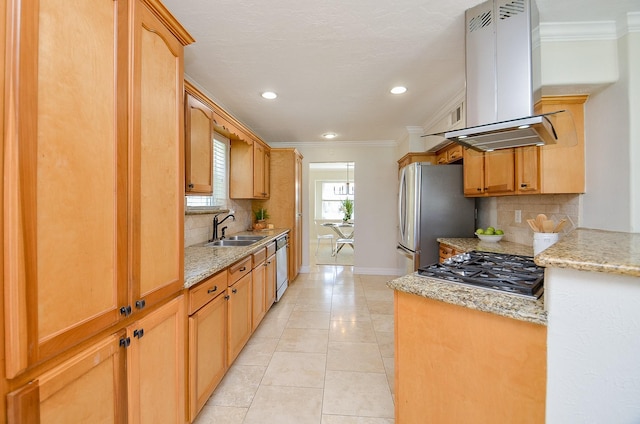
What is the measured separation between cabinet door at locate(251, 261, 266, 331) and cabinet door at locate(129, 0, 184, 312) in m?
1.25

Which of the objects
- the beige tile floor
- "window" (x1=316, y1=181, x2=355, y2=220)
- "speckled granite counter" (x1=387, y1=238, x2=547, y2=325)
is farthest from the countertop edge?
"window" (x1=316, y1=181, x2=355, y2=220)

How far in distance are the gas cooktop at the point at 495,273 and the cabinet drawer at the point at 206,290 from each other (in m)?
1.24

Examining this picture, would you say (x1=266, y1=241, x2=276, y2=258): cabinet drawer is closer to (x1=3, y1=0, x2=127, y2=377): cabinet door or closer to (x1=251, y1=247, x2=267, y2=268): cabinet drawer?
(x1=251, y1=247, x2=267, y2=268): cabinet drawer

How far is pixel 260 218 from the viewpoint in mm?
4363

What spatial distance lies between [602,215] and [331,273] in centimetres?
385

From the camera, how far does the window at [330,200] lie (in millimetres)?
9047

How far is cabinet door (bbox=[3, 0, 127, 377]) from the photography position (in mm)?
680

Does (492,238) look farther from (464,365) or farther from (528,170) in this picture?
(464,365)

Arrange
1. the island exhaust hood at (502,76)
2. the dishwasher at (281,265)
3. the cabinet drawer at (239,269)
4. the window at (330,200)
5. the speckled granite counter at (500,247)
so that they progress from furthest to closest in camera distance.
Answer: the window at (330,200), the dishwasher at (281,265), the speckled granite counter at (500,247), the cabinet drawer at (239,269), the island exhaust hood at (502,76)

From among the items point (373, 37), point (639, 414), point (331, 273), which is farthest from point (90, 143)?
point (331, 273)

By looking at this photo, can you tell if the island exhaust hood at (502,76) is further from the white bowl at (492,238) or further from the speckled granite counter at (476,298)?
the white bowl at (492,238)

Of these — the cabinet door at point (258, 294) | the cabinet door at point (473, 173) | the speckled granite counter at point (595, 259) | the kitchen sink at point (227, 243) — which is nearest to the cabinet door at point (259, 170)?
the kitchen sink at point (227, 243)

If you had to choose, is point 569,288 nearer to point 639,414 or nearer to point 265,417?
point 639,414

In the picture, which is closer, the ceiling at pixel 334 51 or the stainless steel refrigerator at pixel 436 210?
the ceiling at pixel 334 51
